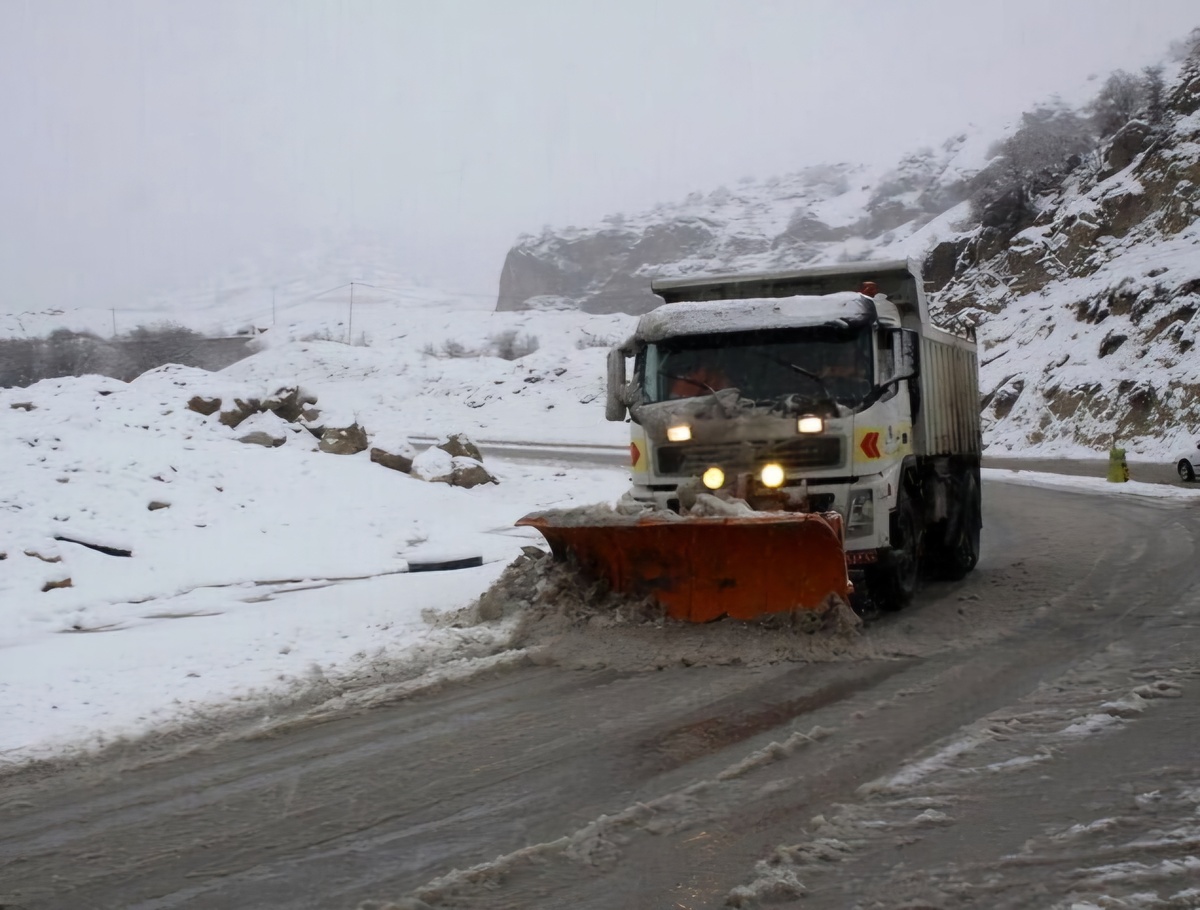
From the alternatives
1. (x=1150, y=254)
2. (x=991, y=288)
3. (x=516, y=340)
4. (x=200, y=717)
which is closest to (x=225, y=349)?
(x=516, y=340)

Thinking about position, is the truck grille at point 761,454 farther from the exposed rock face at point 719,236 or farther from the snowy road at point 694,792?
the exposed rock face at point 719,236

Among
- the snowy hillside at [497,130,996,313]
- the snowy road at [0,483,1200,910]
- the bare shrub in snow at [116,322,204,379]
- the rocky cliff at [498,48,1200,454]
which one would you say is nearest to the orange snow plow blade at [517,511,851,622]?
the snowy road at [0,483,1200,910]

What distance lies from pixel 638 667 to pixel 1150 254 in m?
33.1

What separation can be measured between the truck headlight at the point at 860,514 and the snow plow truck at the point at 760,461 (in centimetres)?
1

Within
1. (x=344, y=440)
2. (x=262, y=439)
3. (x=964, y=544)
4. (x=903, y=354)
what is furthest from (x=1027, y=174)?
(x=903, y=354)

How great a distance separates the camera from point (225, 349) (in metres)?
70.9

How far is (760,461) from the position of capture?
831 cm

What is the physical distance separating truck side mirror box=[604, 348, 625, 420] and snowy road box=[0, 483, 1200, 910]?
2.09m

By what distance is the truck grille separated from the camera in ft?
27.1

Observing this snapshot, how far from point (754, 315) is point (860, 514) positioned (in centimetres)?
174

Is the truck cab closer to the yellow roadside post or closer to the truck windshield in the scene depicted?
the truck windshield

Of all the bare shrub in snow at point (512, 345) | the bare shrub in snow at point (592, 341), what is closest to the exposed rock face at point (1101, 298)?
the bare shrub in snow at point (592, 341)

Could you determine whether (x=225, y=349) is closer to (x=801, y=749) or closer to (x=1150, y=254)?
(x=1150, y=254)

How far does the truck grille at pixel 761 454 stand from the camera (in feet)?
27.1
